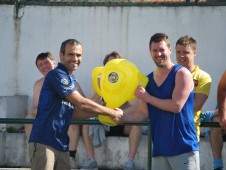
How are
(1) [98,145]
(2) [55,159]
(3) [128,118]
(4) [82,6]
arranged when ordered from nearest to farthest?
(2) [55,159] → (3) [128,118] → (1) [98,145] → (4) [82,6]

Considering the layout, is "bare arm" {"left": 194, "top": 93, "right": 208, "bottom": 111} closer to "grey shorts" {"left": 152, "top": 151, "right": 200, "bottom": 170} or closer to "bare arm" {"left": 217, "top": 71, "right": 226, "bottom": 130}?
"bare arm" {"left": 217, "top": 71, "right": 226, "bottom": 130}

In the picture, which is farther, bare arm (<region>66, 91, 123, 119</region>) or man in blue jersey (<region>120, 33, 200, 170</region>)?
bare arm (<region>66, 91, 123, 119</region>)

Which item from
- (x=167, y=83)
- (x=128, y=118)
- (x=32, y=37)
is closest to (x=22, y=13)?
(x=32, y=37)

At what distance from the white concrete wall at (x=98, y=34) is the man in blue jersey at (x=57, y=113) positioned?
12.1 ft

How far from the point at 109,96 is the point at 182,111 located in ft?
2.44

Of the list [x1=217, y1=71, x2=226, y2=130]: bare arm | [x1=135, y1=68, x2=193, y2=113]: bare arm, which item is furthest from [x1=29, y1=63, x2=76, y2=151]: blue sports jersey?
[x1=217, y1=71, x2=226, y2=130]: bare arm

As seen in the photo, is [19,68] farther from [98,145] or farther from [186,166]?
[186,166]

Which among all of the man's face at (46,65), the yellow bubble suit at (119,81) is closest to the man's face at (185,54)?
the yellow bubble suit at (119,81)

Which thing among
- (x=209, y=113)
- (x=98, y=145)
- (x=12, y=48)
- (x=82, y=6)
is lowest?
(x=98, y=145)

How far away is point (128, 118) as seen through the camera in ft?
21.3

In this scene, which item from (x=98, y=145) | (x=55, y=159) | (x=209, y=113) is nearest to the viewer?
(x=55, y=159)

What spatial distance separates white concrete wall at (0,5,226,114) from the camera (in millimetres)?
9703

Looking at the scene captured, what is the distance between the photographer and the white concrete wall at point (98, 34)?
970cm

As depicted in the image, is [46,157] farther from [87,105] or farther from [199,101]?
[199,101]
